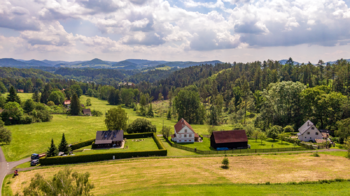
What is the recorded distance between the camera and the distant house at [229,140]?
54.6m

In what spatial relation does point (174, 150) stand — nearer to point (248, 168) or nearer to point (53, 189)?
point (248, 168)

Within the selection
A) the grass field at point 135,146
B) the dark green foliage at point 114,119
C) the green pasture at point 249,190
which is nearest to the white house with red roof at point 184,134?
the grass field at point 135,146

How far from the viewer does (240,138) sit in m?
55.8

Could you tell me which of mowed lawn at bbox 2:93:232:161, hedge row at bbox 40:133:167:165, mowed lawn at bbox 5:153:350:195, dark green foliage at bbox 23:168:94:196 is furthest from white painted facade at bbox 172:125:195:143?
dark green foliage at bbox 23:168:94:196

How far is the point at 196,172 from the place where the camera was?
120ft

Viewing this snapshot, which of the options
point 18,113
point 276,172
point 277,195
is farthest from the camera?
point 18,113

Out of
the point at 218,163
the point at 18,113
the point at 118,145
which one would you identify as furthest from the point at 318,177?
the point at 18,113

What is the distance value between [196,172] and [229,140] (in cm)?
2177

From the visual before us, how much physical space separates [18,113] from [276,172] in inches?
3344

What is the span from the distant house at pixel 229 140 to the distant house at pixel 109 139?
2607 cm

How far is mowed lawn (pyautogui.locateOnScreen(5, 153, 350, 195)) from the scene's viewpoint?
31.9 meters

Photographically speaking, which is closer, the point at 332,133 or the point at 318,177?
the point at 318,177

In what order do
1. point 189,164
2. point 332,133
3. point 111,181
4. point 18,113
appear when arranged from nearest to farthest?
point 111,181, point 189,164, point 332,133, point 18,113

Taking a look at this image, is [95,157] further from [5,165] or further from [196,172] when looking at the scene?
[196,172]
